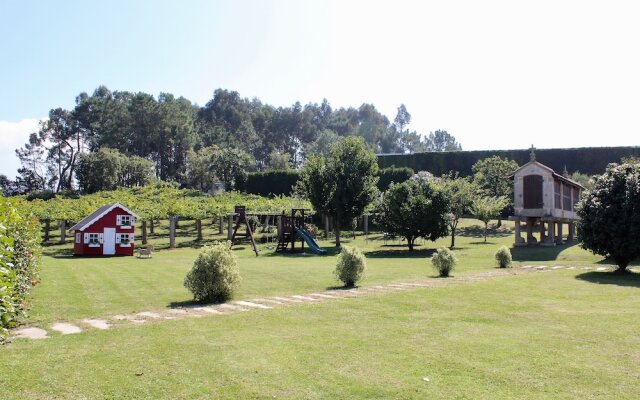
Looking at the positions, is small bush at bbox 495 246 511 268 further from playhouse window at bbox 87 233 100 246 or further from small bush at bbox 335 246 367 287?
playhouse window at bbox 87 233 100 246

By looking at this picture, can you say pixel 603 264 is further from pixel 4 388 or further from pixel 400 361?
pixel 4 388

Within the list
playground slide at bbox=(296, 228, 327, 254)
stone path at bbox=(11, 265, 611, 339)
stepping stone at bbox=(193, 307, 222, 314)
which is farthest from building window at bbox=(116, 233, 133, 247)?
stepping stone at bbox=(193, 307, 222, 314)

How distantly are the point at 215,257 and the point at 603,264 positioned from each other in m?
18.0

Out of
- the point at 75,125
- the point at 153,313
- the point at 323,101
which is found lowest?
the point at 153,313

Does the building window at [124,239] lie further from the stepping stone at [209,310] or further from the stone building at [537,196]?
the stepping stone at [209,310]

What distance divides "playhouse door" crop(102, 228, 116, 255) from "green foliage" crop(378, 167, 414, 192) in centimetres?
2928

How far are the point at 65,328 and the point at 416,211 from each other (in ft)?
81.4

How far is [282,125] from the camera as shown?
10081 cm

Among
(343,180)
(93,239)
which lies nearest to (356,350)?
(343,180)

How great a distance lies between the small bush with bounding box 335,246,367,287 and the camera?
15812 millimetres

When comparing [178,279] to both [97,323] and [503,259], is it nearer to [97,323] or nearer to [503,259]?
[97,323]

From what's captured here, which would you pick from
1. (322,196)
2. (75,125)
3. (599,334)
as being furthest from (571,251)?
(75,125)

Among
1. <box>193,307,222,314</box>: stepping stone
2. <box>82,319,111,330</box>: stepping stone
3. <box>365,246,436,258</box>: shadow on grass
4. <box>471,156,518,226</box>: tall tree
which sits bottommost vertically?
<box>365,246,436,258</box>: shadow on grass

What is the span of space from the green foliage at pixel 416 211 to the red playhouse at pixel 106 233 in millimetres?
17627
